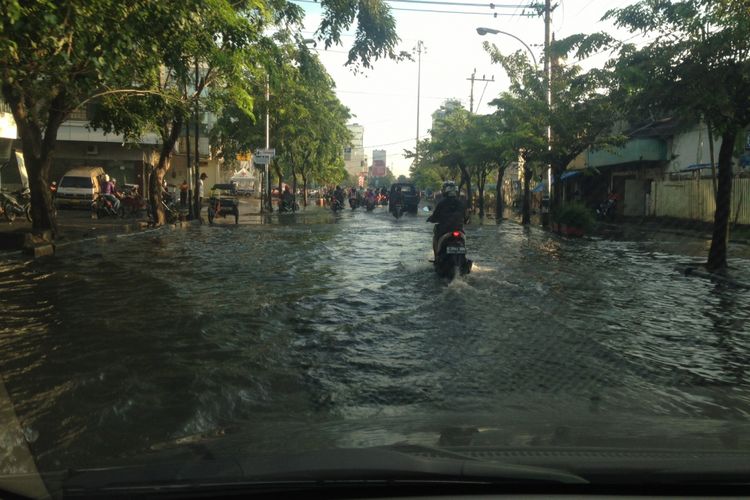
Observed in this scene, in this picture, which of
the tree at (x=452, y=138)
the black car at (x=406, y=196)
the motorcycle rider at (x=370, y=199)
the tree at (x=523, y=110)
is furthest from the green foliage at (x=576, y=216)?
the motorcycle rider at (x=370, y=199)

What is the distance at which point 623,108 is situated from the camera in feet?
43.0

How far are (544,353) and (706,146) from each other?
2428 centimetres

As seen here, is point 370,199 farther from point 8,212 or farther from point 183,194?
point 8,212

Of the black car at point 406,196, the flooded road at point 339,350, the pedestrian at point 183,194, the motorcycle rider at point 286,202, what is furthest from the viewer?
the motorcycle rider at point 286,202

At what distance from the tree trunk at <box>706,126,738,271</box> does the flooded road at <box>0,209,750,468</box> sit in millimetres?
949

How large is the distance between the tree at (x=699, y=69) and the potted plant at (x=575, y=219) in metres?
9.70

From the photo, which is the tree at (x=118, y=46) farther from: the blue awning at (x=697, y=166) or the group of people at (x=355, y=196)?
the group of people at (x=355, y=196)

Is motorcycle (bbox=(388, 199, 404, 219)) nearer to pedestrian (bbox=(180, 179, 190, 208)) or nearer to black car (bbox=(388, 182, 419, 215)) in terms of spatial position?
black car (bbox=(388, 182, 419, 215))

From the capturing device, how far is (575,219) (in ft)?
73.2

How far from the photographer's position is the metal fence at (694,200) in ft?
76.4

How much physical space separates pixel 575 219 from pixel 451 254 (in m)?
13.1

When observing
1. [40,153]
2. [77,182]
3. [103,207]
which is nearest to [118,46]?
[40,153]

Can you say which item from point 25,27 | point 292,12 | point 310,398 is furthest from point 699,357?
point 292,12

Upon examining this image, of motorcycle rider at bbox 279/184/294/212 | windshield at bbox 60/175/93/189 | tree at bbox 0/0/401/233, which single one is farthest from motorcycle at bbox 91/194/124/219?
motorcycle rider at bbox 279/184/294/212
